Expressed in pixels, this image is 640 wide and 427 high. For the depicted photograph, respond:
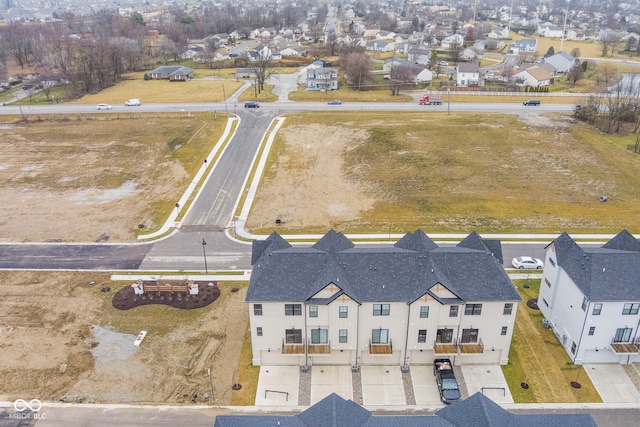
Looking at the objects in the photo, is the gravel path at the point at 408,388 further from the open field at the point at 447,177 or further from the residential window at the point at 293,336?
the open field at the point at 447,177

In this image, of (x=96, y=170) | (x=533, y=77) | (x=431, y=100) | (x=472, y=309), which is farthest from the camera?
(x=533, y=77)

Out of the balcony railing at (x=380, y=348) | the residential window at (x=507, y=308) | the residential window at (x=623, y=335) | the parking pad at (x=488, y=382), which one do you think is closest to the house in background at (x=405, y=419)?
the parking pad at (x=488, y=382)

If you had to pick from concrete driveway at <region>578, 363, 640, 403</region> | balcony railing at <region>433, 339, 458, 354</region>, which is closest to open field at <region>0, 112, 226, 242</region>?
balcony railing at <region>433, 339, 458, 354</region>

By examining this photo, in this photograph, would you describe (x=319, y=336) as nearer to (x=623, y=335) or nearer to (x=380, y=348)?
(x=380, y=348)

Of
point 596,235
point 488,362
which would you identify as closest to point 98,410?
point 488,362

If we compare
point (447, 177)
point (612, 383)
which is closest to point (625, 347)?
point (612, 383)

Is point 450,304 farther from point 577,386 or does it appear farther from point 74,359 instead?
point 74,359
